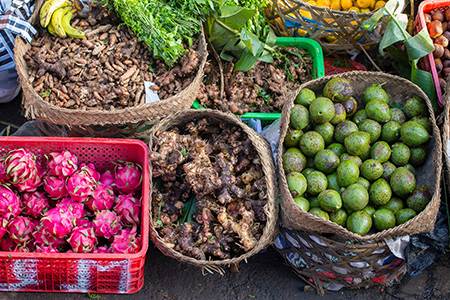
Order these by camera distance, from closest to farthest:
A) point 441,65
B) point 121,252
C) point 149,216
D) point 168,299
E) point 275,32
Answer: point 121,252 < point 149,216 < point 168,299 < point 441,65 < point 275,32

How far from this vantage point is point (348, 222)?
2014mm

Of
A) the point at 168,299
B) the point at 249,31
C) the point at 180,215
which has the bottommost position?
the point at 168,299

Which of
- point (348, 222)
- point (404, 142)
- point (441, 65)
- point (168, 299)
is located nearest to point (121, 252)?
point (168, 299)

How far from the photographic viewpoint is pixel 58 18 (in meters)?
2.47

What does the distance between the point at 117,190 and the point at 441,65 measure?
2.33 meters

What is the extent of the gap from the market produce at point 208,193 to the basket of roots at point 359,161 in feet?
0.45

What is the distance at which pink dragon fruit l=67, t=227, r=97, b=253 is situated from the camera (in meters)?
1.93

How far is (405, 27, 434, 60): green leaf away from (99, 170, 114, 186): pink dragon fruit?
2119mm

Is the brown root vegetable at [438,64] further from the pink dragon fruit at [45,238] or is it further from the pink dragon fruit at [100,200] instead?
the pink dragon fruit at [45,238]

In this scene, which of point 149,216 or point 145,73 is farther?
point 145,73

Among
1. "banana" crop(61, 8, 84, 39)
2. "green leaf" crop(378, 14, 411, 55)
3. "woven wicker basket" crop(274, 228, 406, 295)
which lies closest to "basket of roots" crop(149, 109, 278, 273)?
"woven wicker basket" crop(274, 228, 406, 295)

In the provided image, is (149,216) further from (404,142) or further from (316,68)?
(316,68)

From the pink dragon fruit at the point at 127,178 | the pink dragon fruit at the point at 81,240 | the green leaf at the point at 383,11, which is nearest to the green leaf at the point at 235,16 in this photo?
the green leaf at the point at 383,11

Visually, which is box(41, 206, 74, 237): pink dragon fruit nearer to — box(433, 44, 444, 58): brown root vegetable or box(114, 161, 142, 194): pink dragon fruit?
box(114, 161, 142, 194): pink dragon fruit
